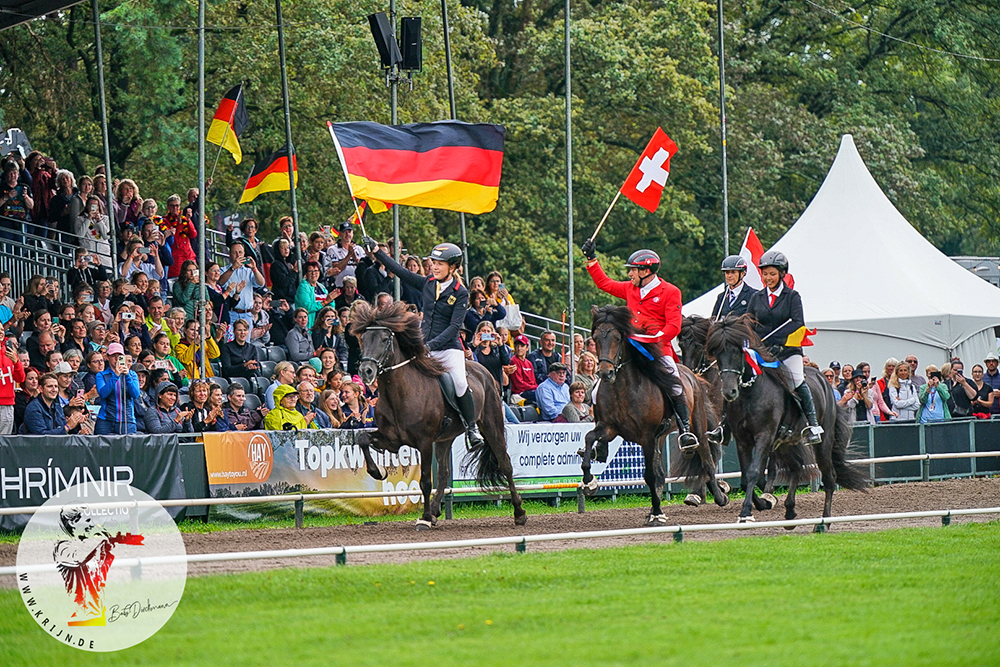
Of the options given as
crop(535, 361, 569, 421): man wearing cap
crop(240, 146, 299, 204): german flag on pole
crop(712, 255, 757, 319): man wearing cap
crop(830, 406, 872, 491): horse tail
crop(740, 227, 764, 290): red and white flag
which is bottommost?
crop(830, 406, 872, 491): horse tail

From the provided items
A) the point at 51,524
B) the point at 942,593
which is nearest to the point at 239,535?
the point at 51,524

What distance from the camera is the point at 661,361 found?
15.7 m

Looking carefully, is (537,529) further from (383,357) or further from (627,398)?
(383,357)

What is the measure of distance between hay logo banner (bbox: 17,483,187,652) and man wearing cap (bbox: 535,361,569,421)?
30.4ft

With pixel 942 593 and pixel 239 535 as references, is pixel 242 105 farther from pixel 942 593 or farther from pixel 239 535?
pixel 942 593

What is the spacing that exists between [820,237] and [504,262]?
11.6 metres

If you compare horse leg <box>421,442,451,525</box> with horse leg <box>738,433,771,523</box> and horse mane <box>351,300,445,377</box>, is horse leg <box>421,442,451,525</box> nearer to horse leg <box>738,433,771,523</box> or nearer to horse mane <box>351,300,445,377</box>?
horse mane <box>351,300,445,377</box>

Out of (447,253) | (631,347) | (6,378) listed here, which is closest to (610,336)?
(631,347)

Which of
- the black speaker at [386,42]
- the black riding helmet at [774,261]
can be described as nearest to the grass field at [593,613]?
the black riding helmet at [774,261]

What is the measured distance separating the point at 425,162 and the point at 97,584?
9567 millimetres

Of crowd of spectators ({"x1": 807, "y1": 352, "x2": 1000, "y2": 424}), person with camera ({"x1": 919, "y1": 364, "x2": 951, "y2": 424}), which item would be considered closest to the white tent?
crowd of spectators ({"x1": 807, "y1": 352, "x2": 1000, "y2": 424})

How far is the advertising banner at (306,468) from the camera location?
1689 centimetres

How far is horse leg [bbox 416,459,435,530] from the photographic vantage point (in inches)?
601

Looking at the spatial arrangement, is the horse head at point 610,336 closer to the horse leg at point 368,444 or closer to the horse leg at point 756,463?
the horse leg at point 756,463
